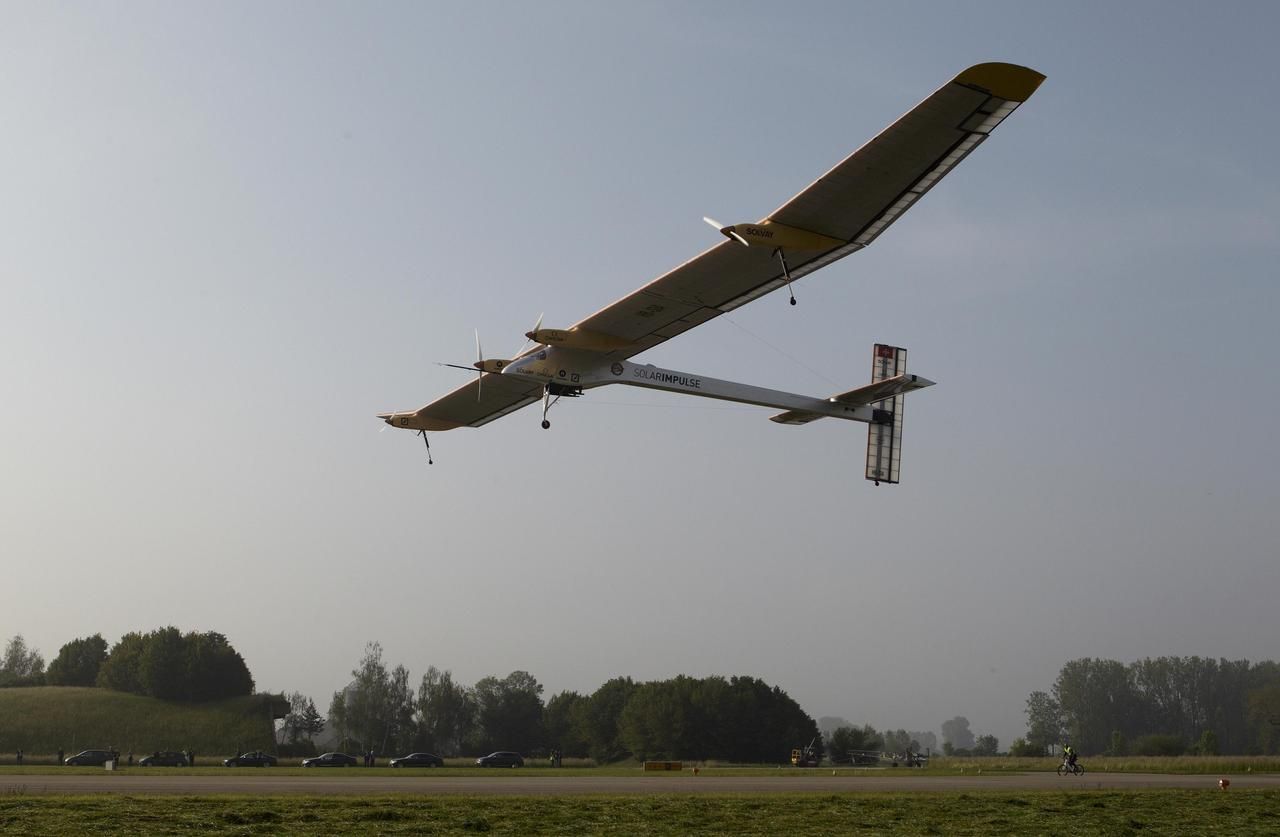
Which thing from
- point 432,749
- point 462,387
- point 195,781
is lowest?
point 432,749

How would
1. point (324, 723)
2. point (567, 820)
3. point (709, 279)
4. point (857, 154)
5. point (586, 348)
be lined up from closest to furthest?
1. point (567, 820)
2. point (857, 154)
3. point (709, 279)
4. point (586, 348)
5. point (324, 723)

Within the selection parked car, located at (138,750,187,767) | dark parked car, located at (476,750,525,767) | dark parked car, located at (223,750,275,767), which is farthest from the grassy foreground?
dark parked car, located at (476,750,525,767)

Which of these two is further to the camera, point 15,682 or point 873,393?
point 15,682

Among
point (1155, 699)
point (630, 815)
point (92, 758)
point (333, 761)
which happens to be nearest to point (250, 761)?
point (333, 761)

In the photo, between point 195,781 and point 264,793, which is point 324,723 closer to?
point 195,781

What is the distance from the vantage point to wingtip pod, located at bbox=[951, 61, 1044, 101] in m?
20.4

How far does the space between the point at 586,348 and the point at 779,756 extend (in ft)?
187

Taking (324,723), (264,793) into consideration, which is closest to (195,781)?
(264,793)

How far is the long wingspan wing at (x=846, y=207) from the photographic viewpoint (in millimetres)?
21141

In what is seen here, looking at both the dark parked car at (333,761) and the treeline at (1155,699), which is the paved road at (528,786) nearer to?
the dark parked car at (333,761)

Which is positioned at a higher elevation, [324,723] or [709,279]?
[709,279]

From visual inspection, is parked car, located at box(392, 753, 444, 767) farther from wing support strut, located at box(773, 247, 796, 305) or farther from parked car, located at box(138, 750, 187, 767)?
wing support strut, located at box(773, 247, 796, 305)

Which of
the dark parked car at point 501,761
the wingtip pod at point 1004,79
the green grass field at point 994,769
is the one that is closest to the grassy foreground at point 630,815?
the wingtip pod at point 1004,79

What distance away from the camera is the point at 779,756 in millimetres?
80062
